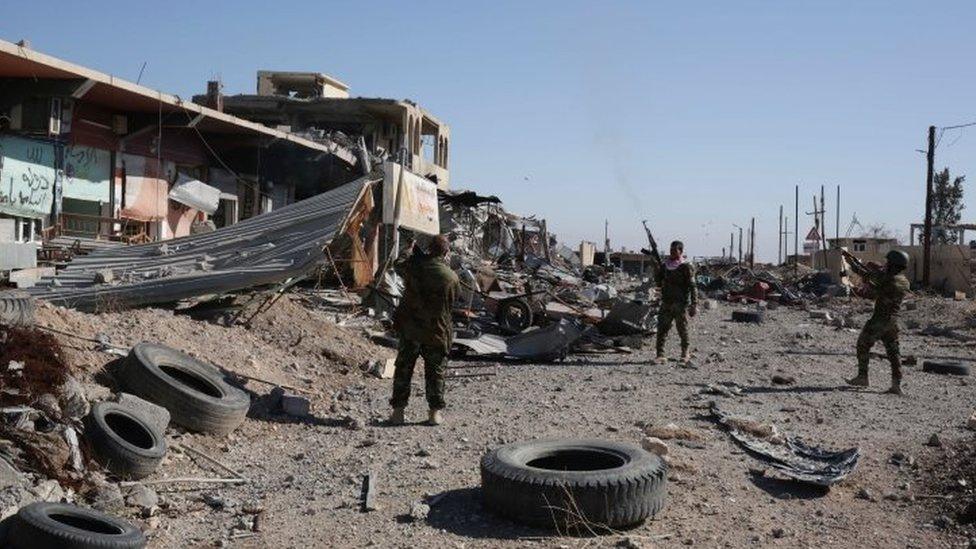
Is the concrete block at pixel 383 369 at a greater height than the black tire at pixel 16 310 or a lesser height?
lesser

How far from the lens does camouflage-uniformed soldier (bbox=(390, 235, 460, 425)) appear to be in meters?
8.38

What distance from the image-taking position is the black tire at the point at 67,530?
4473mm

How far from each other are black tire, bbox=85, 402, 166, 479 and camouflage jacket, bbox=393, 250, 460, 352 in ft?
7.93

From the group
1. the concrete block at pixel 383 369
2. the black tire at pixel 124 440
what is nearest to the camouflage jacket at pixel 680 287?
the concrete block at pixel 383 369

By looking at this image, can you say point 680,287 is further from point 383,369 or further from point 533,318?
point 383,369

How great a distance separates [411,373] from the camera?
8.34m

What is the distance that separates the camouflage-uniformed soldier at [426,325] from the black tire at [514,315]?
6.62m

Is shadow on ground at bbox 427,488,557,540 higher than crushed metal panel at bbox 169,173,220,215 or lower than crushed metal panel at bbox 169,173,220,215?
lower

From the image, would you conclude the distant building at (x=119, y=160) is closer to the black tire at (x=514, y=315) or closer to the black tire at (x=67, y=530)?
the black tire at (x=514, y=315)

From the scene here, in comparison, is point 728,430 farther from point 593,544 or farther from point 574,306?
point 574,306

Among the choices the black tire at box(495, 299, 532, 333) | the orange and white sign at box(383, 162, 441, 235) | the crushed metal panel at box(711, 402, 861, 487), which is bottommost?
the crushed metal panel at box(711, 402, 861, 487)

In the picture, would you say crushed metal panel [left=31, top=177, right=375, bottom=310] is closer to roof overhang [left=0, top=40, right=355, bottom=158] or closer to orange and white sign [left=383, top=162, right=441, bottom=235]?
orange and white sign [left=383, top=162, right=441, bottom=235]

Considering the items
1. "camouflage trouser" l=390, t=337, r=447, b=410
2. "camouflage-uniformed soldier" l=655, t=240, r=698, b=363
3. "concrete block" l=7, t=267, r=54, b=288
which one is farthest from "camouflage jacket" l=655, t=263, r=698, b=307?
"concrete block" l=7, t=267, r=54, b=288

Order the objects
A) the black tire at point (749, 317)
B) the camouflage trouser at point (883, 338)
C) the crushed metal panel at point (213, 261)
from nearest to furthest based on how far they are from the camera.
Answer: the crushed metal panel at point (213, 261)
the camouflage trouser at point (883, 338)
the black tire at point (749, 317)
